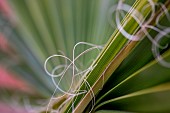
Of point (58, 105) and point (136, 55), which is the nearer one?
point (136, 55)

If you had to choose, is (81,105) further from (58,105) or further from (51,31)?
(51,31)

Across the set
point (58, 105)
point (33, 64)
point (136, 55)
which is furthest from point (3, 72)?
point (136, 55)

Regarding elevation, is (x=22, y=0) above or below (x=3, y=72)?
above

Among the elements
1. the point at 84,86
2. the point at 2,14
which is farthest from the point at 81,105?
the point at 2,14

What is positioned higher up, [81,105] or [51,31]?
[51,31]

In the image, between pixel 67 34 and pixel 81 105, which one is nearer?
pixel 81 105

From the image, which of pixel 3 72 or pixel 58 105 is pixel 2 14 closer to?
pixel 3 72

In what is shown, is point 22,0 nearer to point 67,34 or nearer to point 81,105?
point 67,34

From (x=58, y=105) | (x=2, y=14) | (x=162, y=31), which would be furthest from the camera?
(x=2, y=14)

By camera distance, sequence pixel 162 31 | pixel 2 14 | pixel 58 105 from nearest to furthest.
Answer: pixel 162 31 < pixel 58 105 < pixel 2 14
